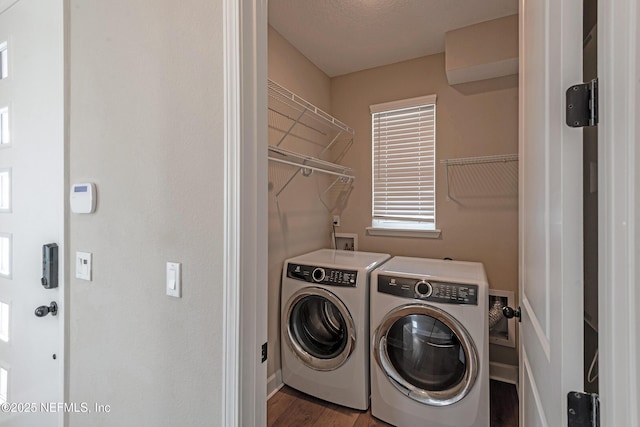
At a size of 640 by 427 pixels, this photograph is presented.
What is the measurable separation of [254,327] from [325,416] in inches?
56.0

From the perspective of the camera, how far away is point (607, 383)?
A: 47cm

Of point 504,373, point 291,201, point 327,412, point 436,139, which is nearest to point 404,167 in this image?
point 436,139

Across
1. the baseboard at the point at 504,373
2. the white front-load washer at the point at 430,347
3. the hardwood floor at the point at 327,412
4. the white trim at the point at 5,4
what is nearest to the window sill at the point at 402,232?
the white front-load washer at the point at 430,347

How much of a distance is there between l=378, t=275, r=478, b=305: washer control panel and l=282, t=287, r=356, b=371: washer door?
1.26 feet

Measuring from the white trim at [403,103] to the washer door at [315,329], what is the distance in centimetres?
177

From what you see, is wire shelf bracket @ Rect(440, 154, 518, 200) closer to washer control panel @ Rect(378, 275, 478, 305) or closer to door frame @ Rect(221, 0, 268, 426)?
washer control panel @ Rect(378, 275, 478, 305)

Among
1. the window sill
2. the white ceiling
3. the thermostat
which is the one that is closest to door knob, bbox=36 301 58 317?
the thermostat

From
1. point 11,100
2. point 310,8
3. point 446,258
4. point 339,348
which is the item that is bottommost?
point 339,348

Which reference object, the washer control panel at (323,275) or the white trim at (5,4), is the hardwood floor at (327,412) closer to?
the washer control panel at (323,275)

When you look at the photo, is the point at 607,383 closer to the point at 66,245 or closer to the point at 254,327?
the point at 254,327

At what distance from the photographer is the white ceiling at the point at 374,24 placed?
1.90 meters

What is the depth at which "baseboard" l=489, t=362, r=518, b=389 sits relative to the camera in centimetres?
212

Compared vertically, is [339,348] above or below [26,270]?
below

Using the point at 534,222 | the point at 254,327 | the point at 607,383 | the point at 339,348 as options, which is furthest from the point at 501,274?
the point at 254,327
